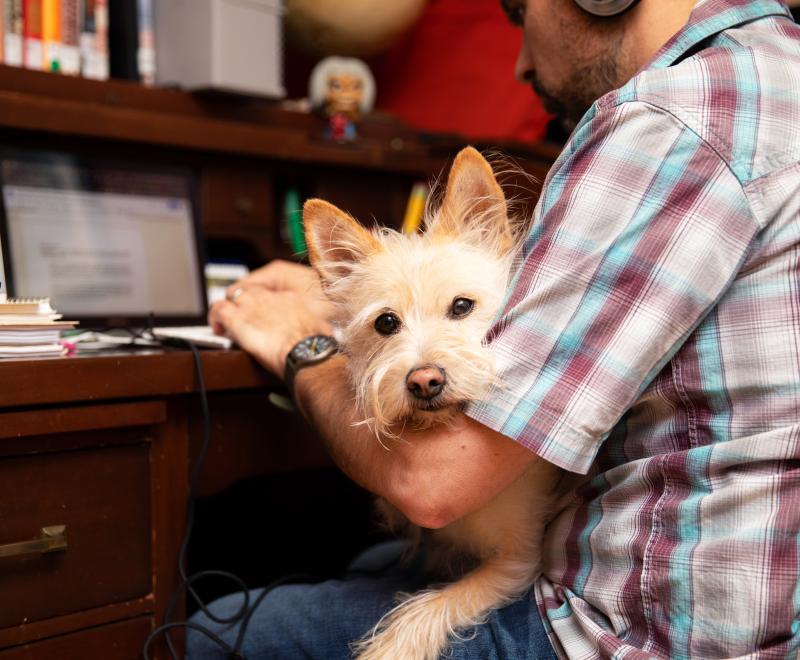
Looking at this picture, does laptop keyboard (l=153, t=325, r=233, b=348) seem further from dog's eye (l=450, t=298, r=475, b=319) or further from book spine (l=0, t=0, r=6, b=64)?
book spine (l=0, t=0, r=6, b=64)

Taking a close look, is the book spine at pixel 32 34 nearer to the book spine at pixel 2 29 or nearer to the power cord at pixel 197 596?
the book spine at pixel 2 29

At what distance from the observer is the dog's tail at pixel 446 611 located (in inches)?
40.7

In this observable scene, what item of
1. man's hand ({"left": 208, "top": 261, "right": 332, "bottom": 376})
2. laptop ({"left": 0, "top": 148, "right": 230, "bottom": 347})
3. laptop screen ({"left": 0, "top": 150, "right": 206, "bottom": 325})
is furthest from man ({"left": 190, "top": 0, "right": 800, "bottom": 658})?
laptop screen ({"left": 0, "top": 150, "right": 206, "bottom": 325})

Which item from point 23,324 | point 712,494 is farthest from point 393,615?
point 23,324

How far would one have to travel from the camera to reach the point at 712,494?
86 cm

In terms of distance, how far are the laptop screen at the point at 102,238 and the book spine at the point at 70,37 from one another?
20 cm

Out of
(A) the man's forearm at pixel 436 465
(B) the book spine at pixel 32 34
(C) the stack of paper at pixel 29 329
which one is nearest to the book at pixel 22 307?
(C) the stack of paper at pixel 29 329

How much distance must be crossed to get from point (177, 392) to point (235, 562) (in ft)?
2.45

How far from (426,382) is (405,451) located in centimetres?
10

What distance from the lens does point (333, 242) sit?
116cm

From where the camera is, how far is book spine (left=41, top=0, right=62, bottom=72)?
1551 mm

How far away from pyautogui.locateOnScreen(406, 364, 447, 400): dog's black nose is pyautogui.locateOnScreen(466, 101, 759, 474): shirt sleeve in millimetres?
63

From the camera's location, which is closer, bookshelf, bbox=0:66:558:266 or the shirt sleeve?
the shirt sleeve

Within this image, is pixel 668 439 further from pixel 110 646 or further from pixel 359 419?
pixel 110 646
